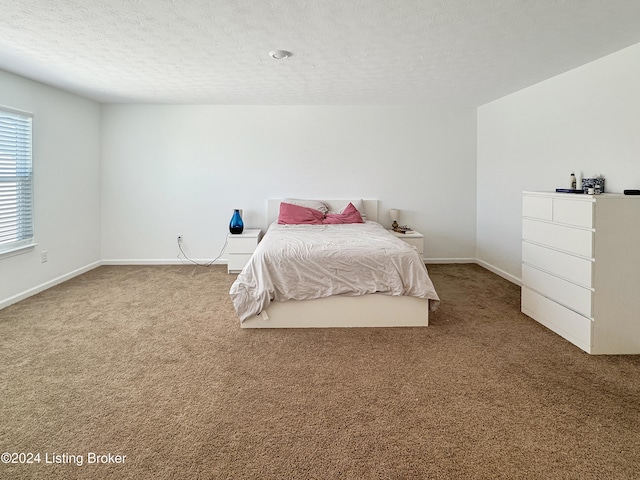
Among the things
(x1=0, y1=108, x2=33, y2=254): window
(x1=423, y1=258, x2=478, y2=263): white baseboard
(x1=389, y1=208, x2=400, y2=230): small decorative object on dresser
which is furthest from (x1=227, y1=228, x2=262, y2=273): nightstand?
(x1=423, y1=258, x2=478, y2=263): white baseboard

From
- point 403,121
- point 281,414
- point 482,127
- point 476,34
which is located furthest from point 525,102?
point 281,414

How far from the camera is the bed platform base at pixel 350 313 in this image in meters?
3.24

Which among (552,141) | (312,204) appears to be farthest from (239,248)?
(552,141)

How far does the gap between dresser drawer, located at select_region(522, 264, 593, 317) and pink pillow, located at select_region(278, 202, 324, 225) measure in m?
2.59

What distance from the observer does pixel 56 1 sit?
231cm

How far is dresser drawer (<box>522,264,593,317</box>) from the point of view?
2.74 m

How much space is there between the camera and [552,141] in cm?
393

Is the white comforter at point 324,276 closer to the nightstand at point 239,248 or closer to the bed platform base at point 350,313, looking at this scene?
the bed platform base at point 350,313

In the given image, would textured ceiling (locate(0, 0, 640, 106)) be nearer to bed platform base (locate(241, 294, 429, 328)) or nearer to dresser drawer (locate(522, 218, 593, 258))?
dresser drawer (locate(522, 218, 593, 258))

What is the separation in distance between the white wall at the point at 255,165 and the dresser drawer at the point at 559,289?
2.45 metres

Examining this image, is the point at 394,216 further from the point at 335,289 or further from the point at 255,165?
the point at 335,289

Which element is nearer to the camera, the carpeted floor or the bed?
the carpeted floor

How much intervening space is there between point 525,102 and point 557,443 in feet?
12.7

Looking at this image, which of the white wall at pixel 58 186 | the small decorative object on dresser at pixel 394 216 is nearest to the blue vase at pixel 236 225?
the white wall at pixel 58 186
